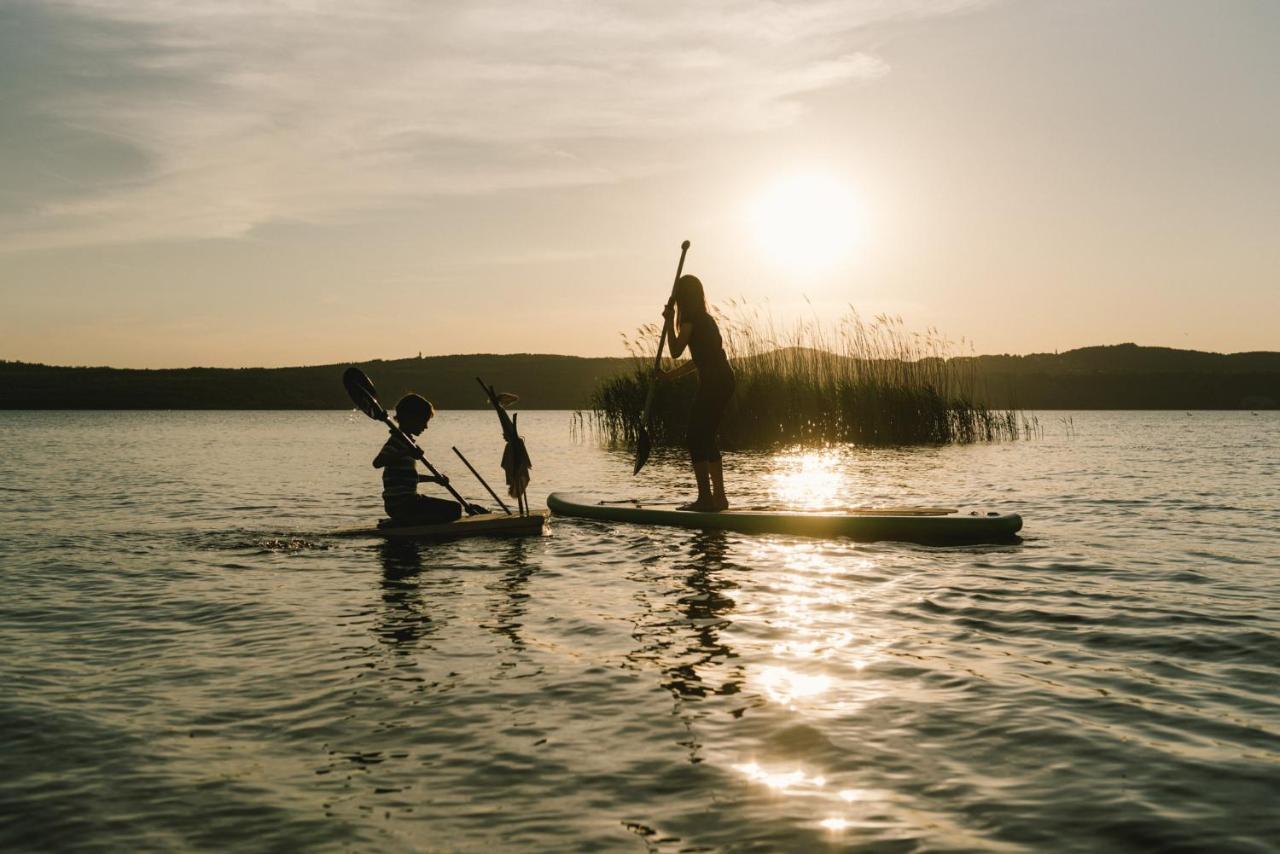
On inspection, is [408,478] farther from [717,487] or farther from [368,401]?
[717,487]

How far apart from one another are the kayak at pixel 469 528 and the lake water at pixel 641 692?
204mm

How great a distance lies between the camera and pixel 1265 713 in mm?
5141

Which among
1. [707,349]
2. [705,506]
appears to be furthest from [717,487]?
[707,349]

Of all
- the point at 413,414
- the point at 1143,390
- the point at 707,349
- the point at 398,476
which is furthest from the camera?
the point at 1143,390

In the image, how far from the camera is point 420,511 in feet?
37.7

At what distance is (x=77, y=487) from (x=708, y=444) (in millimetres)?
13749

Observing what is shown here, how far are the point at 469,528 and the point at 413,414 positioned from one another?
4.79 feet

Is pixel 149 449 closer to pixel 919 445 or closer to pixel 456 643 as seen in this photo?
pixel 919 445

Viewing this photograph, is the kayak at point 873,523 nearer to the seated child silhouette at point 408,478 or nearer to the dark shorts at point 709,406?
the dark shorts at point 709,406

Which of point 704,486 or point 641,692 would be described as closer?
point 641,692

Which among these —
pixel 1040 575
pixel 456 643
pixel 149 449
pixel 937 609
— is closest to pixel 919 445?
pixel 1040 575

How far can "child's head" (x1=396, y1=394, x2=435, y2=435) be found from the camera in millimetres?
10975

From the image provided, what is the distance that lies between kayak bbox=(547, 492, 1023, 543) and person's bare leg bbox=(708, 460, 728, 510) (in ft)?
0.80

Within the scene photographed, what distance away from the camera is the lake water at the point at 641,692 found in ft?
13.0
